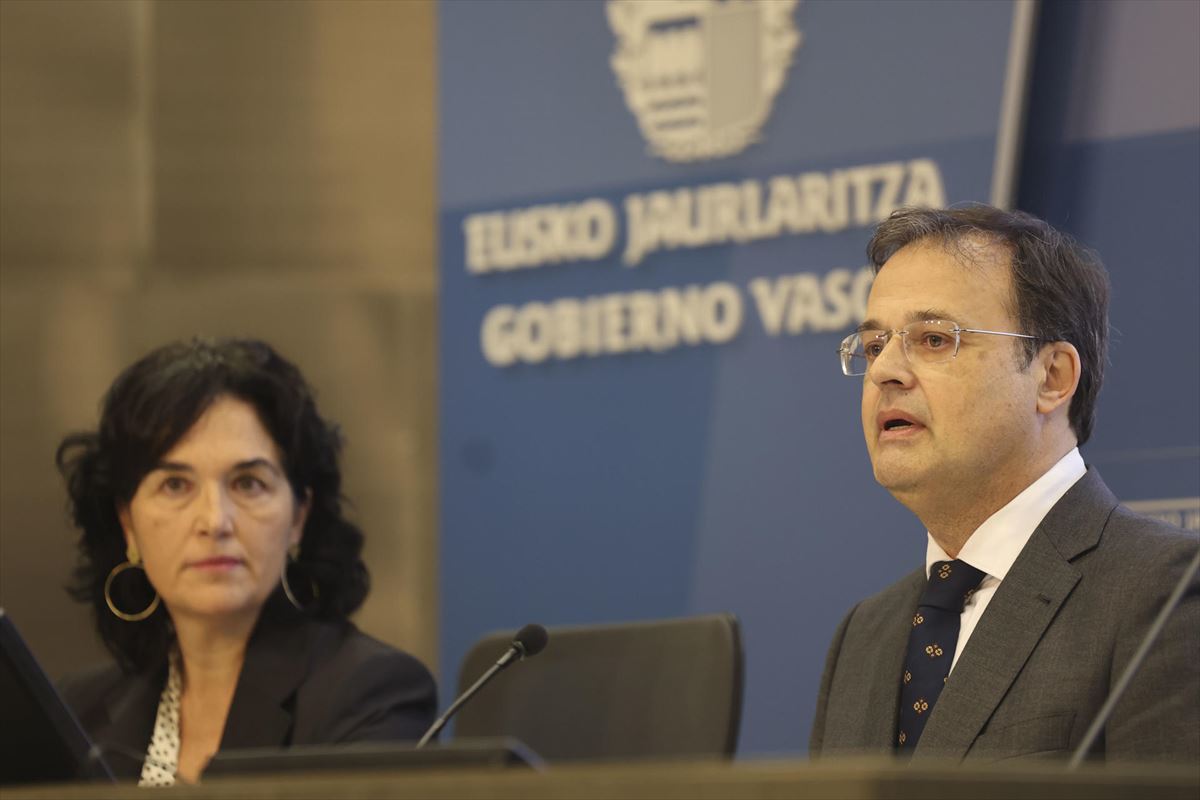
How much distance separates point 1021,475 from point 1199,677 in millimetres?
452

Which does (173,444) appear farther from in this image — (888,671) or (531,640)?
(888,671)

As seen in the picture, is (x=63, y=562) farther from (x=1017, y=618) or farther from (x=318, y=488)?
(x=1017, y=618)

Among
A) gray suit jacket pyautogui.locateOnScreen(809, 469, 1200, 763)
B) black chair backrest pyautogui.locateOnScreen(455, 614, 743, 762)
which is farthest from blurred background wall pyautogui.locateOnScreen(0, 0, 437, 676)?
gray suit jacket pyautogui.locateOnScreen(809, 469, 1200, 763)

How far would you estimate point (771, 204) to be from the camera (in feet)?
11.0

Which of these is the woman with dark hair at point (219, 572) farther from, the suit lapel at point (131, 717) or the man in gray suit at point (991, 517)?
the man in gray suit at point (991, 517)

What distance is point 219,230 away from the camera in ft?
13.8

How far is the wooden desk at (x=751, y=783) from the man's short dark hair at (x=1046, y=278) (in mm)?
1379

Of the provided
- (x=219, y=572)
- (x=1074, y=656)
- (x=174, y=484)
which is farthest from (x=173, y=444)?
(x=1074, y=656)

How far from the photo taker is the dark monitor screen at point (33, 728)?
1.75 m

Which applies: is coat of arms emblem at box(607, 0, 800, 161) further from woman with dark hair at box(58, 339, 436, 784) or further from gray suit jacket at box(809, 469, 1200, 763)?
gray suit jacket at box(809, 469, 1200, 763)

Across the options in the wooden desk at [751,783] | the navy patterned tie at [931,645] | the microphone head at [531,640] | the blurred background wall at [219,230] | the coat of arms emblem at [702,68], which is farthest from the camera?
the blurred background wall at [219,230]

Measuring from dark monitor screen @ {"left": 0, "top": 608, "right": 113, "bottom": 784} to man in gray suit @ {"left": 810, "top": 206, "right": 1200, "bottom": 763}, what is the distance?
1.03m

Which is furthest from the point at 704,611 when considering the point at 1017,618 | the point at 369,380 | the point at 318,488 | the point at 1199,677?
the point at 1199,677

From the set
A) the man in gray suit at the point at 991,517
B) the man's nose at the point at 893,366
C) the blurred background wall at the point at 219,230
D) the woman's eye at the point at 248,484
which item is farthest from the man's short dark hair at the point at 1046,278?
the blurred background wall at the point at 219,230
